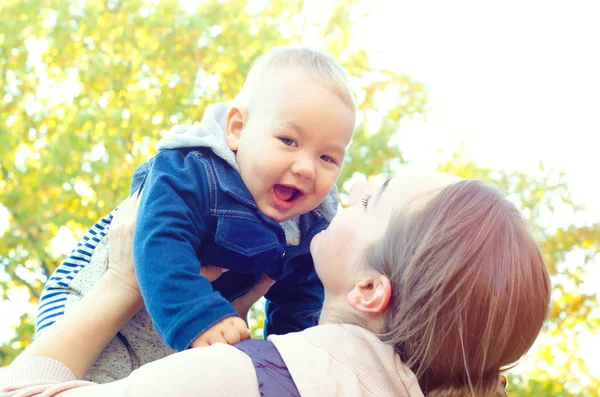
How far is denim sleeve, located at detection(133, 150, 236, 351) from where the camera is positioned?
1.91 meters

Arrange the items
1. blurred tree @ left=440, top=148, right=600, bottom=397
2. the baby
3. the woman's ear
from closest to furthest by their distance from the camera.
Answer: the woman's ear, the baby, blurred tree @ left=440, top=148, right=600, bottom=397

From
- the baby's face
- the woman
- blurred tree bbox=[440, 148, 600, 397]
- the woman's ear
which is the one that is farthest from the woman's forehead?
blurred tree bbox=[440, 148, 600, 397]

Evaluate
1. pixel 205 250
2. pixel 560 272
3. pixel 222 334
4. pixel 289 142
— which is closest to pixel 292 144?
pixel 289 142

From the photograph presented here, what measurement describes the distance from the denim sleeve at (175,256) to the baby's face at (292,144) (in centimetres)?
21

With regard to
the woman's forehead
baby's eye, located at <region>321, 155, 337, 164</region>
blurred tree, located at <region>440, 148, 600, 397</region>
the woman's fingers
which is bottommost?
blurred tree, located at <region>440, 148, 600, 397</region>

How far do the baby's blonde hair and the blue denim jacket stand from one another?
0.32 m

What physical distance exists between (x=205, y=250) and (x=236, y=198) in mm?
201

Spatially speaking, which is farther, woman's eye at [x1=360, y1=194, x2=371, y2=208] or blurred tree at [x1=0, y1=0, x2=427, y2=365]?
blurred tree at [x1=0, y1=0, x2=427, y2=365]

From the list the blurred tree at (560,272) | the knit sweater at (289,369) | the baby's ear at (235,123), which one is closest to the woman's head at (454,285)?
the knit sweater at (289,369)

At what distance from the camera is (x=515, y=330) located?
1792 millimetres

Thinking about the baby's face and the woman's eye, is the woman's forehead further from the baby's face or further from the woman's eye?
the baby's face

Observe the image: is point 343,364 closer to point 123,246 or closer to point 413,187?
point 413,187

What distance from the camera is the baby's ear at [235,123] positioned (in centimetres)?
241

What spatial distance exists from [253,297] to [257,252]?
0.30 metres
